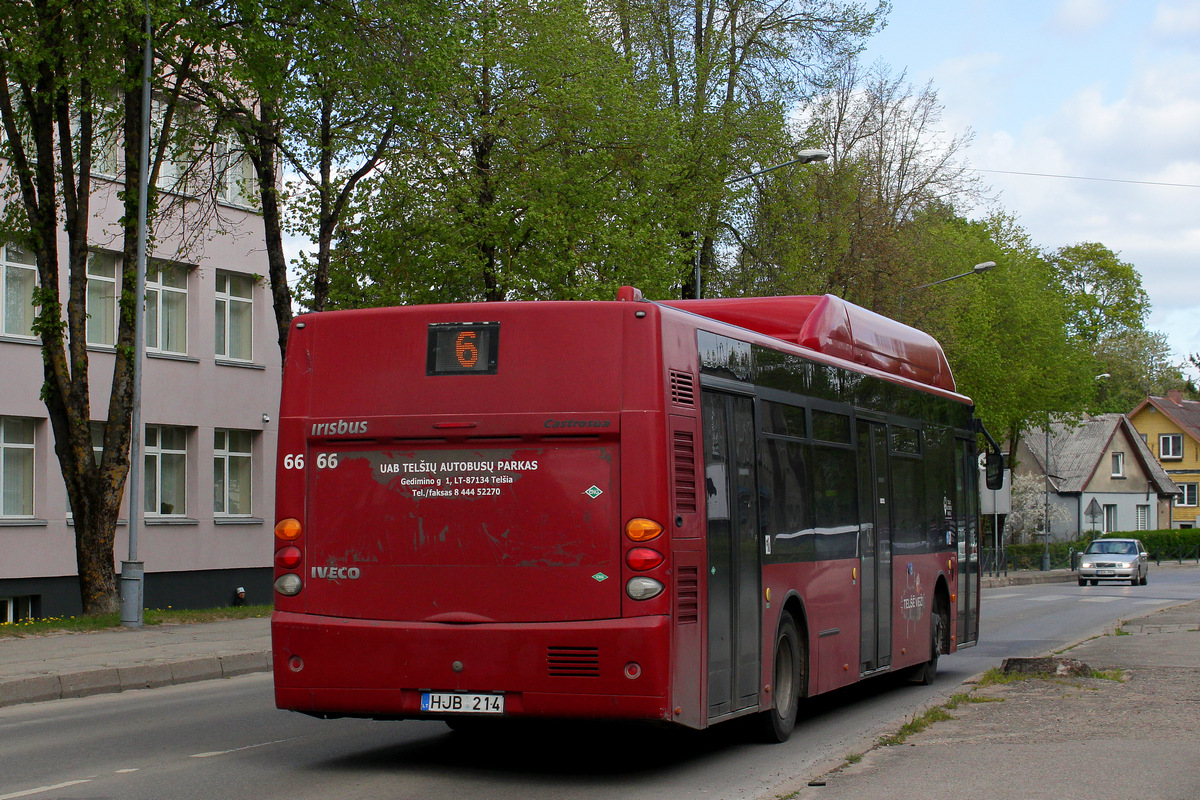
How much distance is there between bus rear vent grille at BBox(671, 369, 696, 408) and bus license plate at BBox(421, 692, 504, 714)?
2.04m

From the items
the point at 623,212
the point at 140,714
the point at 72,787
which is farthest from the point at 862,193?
the point at 72,787

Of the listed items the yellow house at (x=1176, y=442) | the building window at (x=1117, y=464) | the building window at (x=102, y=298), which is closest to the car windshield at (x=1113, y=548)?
the building window at (x=102, y=298)

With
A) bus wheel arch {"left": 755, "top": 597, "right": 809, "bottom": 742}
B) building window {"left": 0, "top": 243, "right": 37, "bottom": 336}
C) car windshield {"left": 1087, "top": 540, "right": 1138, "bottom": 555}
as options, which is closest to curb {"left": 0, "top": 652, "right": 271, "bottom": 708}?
bus wheel arch {"left": 755, "top": 597, "right": 809, "bottom": 742}

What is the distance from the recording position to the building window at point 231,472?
33688 mm

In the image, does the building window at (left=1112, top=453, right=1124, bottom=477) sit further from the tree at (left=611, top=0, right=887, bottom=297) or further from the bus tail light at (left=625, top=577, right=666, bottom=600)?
the bus tail light at (left=625, top=577, right=666, bottom=600)

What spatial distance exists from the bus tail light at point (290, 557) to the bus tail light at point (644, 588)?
7.05 feet

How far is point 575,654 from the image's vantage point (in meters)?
8.33

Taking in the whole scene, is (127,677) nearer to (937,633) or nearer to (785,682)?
(785,682)

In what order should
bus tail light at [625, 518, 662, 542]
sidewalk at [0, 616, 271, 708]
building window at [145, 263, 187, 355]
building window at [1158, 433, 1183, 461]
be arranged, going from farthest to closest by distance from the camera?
building window at [1158, 433, 1183, 461] < building window at [145, 263, 187, 355] < sidewalk at [0, 616, 271, 708] < bus tail light at [625, 518, 662, 542]

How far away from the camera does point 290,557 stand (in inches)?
355

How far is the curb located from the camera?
13.5m

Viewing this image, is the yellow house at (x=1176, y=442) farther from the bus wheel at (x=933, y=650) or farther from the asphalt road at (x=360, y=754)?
the asphalt road at (x=360, y=754)

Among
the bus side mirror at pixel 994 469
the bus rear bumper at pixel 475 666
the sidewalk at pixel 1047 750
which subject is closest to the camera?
the sidewalk at pixel 1047 750

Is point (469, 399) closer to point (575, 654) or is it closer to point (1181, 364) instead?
point (575, 654)
